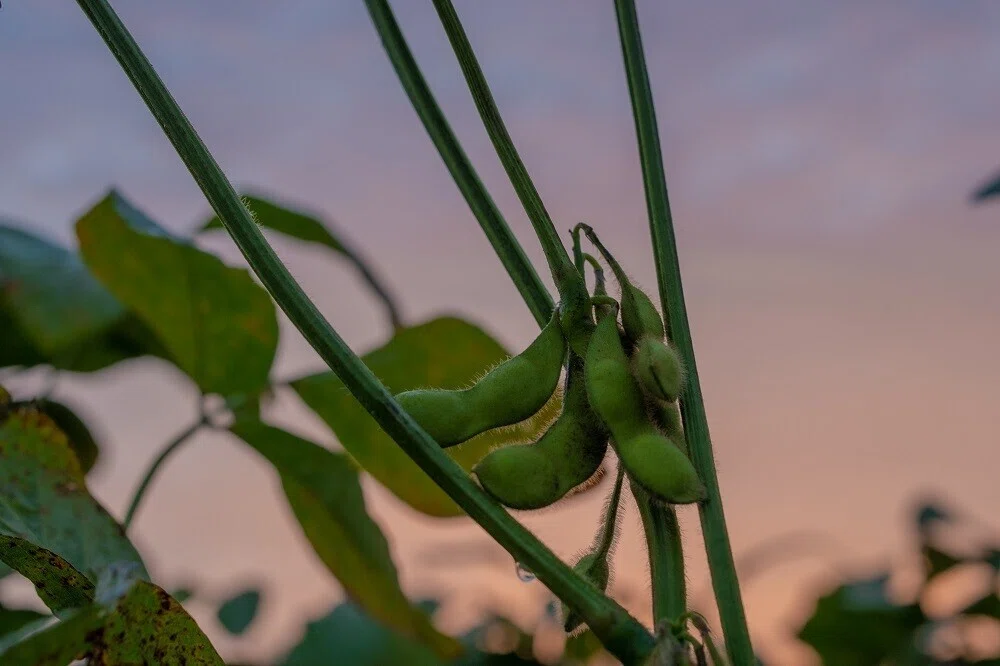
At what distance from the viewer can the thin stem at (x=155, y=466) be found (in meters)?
1.27

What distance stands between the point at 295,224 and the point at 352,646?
1142 mm

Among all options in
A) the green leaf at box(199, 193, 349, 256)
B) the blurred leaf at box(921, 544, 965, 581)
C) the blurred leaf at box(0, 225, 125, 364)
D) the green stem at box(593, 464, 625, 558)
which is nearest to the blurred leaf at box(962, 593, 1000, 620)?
the blurred leaf at box(921, 544, 965, 581)

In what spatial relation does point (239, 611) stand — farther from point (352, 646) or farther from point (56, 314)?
point (56, 314)

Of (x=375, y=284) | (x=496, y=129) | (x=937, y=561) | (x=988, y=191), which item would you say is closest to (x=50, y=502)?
(x=496, y=129)

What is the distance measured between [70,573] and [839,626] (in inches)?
A: 79.2

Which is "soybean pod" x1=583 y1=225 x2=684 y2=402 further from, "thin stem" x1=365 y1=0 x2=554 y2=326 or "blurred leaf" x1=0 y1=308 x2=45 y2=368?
"blurred leaf" x1=0 y1=308 x2=45 y2=368

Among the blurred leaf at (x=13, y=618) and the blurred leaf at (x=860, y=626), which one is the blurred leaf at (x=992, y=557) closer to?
the blurred leaf at (x=860, y=626)

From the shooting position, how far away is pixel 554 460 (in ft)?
2.61

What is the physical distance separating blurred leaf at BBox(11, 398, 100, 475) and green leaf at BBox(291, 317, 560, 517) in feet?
1.24

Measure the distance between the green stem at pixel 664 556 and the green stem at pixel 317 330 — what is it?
35mm

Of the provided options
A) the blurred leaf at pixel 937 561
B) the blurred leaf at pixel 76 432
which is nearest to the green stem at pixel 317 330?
the blurred leaf at pixel 76 432

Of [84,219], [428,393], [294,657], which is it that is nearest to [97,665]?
[428,393]

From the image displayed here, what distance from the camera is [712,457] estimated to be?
775mm

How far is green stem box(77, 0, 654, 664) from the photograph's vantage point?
0.69m
